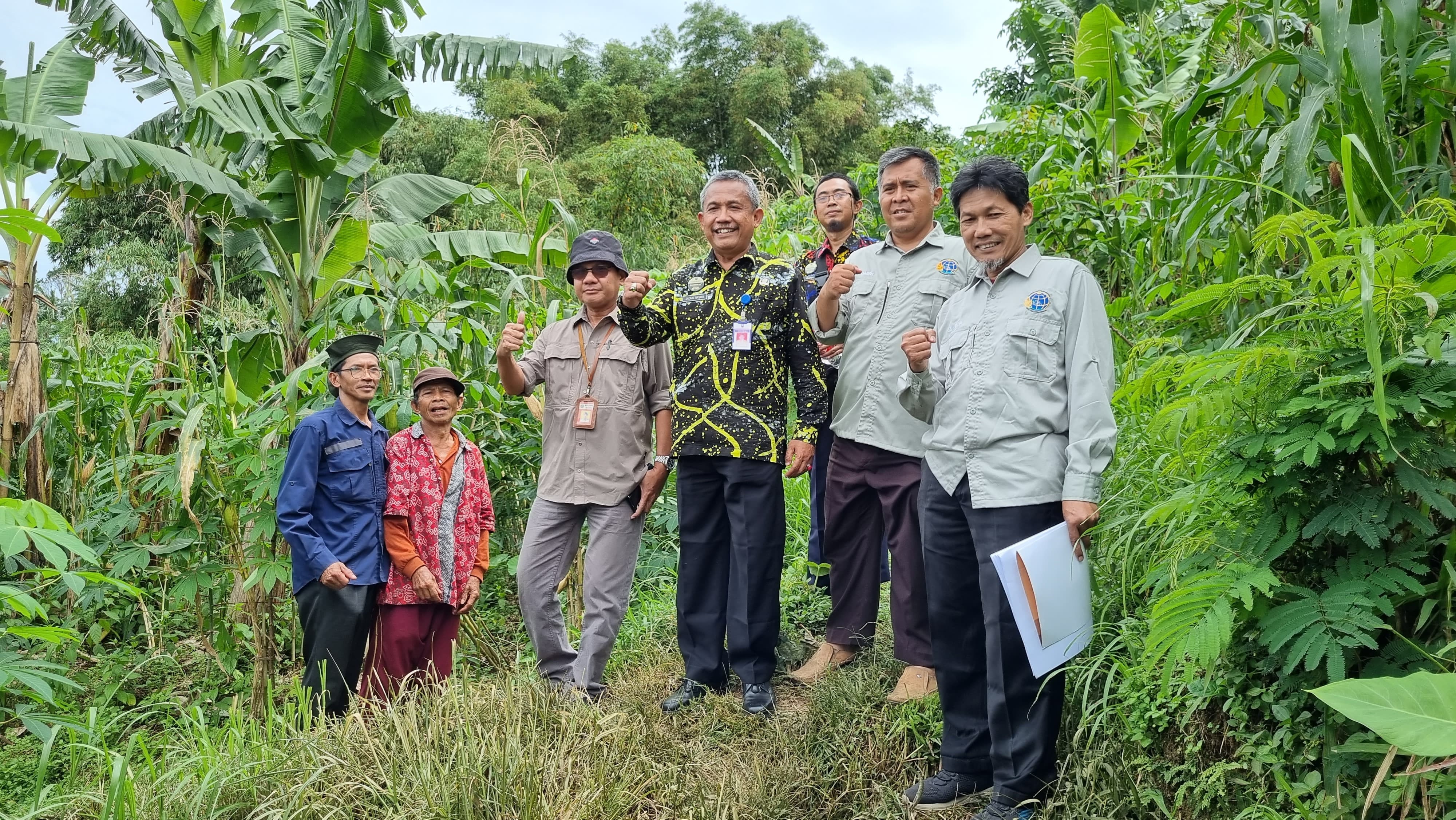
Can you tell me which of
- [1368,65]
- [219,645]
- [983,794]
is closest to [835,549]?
[983,794]

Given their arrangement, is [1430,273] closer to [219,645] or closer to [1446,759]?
[1446,759]

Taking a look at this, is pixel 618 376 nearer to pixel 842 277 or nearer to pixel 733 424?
pixel 733 424

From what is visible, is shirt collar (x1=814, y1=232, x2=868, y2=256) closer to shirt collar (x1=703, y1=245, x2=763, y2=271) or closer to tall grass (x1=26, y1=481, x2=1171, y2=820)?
shirt collar (x1=703, y1=245, x2=763, y2=271)

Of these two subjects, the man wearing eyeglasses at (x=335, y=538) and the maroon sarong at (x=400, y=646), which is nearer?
the man wearing eyeglasses at (x=335, y=538)

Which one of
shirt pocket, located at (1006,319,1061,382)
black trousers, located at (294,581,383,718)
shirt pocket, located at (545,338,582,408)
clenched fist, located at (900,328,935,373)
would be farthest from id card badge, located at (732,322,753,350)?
black trousers, located at (294,581,383,718)

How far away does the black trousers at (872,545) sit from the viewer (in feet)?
11.8

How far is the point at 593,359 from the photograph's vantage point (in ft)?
13.5

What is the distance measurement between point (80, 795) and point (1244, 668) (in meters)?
3.15

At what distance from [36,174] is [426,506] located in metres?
4.12

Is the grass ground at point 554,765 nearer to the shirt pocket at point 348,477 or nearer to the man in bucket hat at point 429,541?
the man in bucket hat at point 429,541

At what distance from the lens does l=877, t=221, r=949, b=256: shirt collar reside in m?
3.66

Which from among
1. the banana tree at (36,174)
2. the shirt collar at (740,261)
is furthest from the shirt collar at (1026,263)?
the banana tree at (36,174)

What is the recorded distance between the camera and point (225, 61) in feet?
24.5

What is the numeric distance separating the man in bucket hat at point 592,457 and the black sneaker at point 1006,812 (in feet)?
5.36
